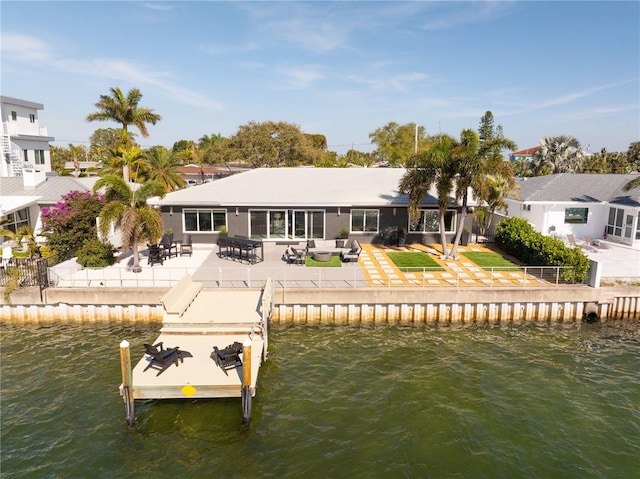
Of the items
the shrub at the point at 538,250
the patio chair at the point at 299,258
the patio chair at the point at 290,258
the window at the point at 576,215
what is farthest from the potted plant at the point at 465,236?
the patio chair at the point at 290,258

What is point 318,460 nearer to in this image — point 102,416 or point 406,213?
point 102,416

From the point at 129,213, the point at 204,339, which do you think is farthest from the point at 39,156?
the point at 204,339

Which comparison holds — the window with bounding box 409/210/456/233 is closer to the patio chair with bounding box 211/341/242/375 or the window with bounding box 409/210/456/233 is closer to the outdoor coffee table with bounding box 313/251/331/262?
the outdoor coffee table with bounding box 313/251/331/262

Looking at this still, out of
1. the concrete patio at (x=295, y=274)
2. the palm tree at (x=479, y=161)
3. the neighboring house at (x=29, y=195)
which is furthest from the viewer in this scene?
the neighboring house at (x=29, y=195)

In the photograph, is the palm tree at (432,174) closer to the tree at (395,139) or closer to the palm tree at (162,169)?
the palm tree at (162,169)

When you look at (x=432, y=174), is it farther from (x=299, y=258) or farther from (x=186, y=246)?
(x=186, y=246)

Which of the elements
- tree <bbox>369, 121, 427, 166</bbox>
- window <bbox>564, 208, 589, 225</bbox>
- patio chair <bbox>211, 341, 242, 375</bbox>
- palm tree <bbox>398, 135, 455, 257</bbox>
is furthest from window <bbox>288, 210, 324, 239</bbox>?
tree <bbox>369, 121, 427, 166</bbox>

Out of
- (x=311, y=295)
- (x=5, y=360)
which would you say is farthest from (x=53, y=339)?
(x=311, y=295)
